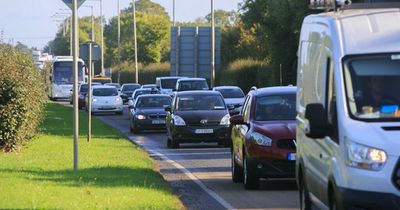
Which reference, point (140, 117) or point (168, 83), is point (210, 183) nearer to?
point (140, 117)

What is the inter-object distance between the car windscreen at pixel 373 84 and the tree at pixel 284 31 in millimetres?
32450

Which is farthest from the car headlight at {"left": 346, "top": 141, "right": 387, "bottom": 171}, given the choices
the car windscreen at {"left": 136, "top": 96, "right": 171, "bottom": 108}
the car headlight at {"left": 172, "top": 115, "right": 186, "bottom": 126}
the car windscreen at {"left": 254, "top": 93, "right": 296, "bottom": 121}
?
the car windscreen at {"left": 136, "top": 96, "right": 171, "bottom": 108}

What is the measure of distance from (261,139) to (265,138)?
0.07 meters

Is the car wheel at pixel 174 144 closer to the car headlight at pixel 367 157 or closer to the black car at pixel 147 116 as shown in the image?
the black car at pixel 147 116

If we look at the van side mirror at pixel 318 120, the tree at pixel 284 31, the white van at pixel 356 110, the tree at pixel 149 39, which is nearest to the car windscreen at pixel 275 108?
the white van at pixel 356 110

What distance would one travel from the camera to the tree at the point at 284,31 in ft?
150

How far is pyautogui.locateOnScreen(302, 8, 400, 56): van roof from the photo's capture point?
432 inches

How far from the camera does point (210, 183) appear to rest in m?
19.3

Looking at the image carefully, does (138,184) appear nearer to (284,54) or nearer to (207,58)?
(284,54)

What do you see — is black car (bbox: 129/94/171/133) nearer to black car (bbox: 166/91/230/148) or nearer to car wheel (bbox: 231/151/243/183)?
black car (bbox: 166/91/230/148)

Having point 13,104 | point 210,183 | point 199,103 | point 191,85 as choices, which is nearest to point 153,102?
point 191,85

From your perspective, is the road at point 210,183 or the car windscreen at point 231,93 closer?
the road at point 210,183

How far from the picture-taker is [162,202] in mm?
15000

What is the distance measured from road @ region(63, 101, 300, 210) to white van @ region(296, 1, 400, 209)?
11.4 feet
